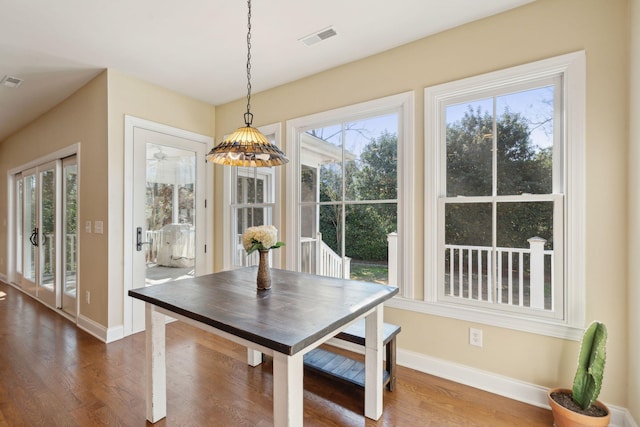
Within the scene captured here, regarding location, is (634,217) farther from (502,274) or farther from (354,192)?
(354,192)

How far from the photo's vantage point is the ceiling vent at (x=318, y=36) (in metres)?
2.37

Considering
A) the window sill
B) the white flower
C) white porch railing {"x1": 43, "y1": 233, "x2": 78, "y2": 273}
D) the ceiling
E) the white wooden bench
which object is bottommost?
the white wooden bench

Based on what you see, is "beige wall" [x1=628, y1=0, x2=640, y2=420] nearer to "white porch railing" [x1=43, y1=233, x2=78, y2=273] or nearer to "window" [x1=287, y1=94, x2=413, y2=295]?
"window" [x1=287, y1=94, x2=413, y2=295]

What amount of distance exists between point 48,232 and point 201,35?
3.89 meters

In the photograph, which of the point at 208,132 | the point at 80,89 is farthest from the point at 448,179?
the point at 80,89

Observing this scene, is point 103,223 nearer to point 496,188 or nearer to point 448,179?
point 448,179

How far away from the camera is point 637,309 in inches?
65.3

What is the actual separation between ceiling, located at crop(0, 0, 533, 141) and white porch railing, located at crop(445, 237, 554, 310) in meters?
1.72

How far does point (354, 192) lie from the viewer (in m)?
2.90

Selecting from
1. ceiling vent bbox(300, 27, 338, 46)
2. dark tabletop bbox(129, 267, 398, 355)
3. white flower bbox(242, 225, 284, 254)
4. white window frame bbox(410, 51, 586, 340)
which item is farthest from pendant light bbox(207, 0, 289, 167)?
white window frame bbox(410, 51, 586, 340)

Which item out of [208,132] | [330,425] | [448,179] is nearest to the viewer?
[330,425]

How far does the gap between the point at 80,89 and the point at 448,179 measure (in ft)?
13.3

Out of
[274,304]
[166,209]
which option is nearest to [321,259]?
[274,304]

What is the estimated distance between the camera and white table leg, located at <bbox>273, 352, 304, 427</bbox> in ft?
3.82
